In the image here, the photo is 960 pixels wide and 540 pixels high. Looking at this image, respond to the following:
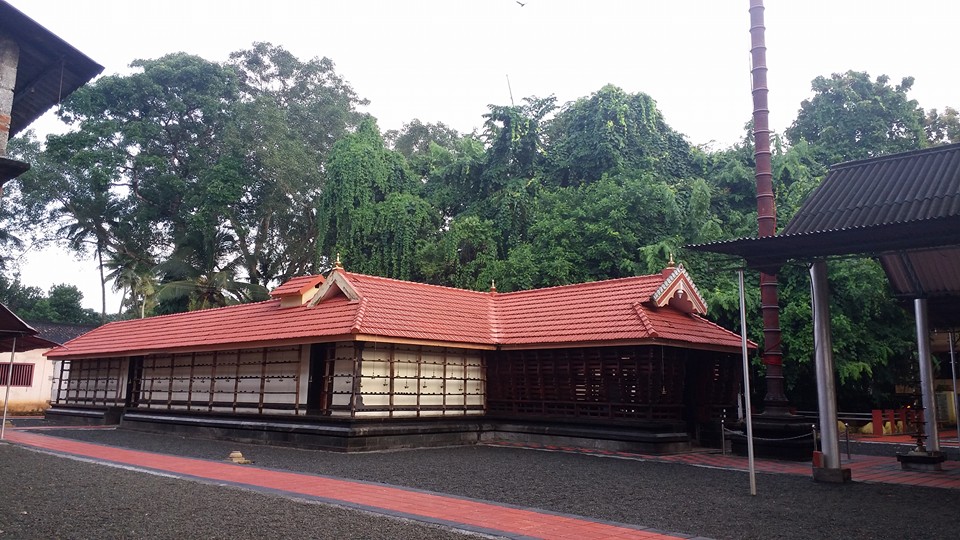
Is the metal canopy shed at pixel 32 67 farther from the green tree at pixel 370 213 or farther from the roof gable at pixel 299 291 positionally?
the green tree at pixel 370 213

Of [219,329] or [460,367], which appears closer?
[460,367]

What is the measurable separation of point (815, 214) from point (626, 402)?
19.9 ft

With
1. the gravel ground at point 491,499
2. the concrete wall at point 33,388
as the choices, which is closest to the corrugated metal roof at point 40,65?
the gravel ground at point 491,499

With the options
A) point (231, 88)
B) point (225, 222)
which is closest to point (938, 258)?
point (225, 222)

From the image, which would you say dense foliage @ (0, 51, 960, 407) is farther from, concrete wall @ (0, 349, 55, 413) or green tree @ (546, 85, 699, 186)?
concrete wall @ (0, 349, 55, 413)

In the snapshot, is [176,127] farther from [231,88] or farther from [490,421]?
[490,421]

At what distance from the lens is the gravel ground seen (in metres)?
6.84

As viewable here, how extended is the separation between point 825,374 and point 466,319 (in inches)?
369

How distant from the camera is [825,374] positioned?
10.8m

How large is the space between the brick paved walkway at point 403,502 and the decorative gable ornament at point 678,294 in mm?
8723

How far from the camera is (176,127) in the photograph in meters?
38.1

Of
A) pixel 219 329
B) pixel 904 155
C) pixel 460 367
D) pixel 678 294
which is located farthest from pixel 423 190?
pixel 904 155

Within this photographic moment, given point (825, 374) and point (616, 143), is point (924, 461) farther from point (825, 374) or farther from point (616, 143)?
point (616, 143)

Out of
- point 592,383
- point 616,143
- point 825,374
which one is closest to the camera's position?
point 825,374
